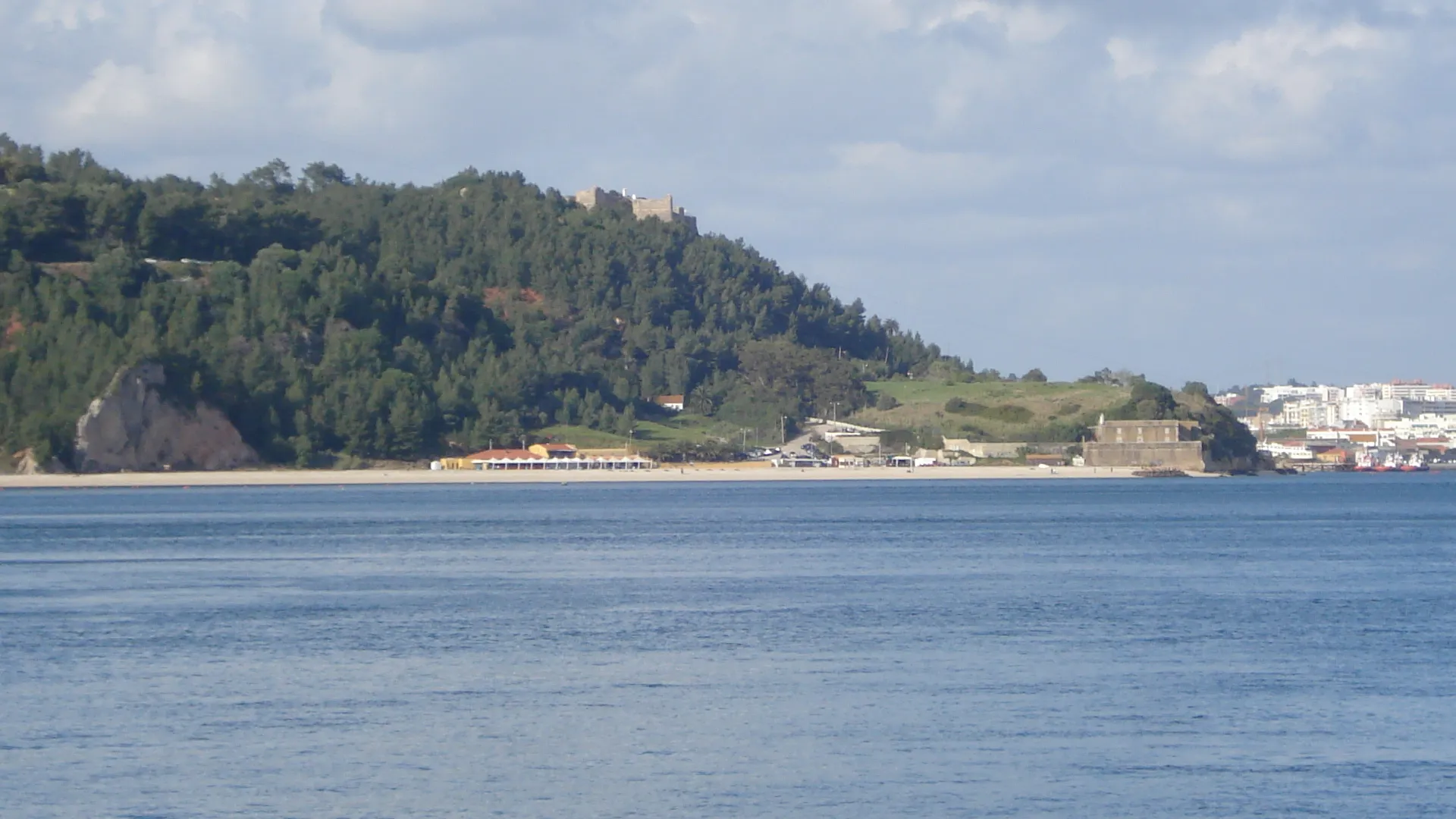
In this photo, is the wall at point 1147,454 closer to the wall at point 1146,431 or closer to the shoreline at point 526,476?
the wall at point 1146,431

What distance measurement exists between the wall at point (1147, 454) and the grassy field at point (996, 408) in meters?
5.29

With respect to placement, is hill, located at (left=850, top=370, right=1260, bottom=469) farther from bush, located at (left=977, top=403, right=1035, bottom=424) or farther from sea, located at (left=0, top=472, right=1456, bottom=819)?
sea, located at (left=0, top=472, right=1456, bottom=819)

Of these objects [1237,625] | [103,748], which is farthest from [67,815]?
[1237,625]

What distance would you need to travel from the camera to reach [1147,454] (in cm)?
13600

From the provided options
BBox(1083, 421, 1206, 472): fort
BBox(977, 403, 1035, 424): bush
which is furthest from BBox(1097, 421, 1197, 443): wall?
BBox(977, 403, 1035, 424): bush

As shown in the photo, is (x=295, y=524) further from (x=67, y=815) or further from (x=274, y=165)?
(x=274, y=165)

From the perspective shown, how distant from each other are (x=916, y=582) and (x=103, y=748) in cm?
2297

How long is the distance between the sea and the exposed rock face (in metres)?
52.8

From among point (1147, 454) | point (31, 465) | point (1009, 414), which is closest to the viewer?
point (31, 465)

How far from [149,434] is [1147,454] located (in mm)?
74798

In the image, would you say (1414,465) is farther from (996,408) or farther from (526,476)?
(526,476)

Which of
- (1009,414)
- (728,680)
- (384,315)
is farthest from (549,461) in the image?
(728,680)

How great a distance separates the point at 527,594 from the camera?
37.2 metres

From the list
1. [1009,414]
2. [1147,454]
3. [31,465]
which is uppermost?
[1009,414]
